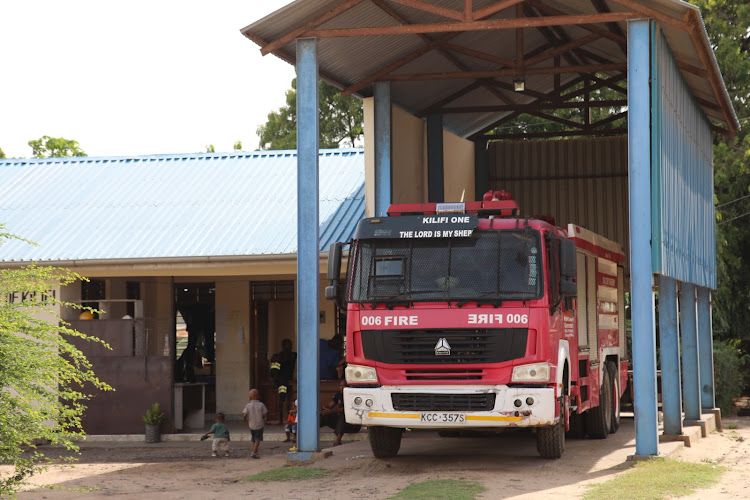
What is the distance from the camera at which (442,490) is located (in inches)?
436

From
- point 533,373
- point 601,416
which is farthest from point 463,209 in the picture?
point 601,416

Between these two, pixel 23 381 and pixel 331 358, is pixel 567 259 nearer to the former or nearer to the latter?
pixel 23 381

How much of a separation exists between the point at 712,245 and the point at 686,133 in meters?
4.54

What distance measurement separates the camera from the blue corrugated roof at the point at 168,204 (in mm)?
19050

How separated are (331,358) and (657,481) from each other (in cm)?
872

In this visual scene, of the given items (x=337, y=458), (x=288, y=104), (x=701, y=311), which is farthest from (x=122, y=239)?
(x=288, y=104)

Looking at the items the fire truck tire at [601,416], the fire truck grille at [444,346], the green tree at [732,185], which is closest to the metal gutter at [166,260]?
the fire truck tire at [601,416]

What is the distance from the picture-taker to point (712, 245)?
846 inches

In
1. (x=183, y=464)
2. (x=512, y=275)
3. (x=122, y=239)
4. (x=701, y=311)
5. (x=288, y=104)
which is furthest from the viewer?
(x=288, y=104)

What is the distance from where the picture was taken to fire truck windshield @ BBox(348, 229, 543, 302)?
40.8ft

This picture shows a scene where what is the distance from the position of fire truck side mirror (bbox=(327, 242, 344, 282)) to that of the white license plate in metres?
1.91

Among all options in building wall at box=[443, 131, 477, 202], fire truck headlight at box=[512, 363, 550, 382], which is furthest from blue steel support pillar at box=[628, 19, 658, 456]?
building wall at box=[443, 131, 477, 202]

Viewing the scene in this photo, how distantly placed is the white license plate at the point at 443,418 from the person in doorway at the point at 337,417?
4206 mm

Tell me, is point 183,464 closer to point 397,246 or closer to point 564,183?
point 397,246
